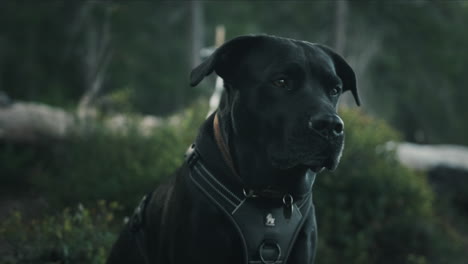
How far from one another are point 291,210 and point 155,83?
24.6 metres

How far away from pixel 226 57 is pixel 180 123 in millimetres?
5560

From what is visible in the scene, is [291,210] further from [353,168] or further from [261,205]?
[353,168]

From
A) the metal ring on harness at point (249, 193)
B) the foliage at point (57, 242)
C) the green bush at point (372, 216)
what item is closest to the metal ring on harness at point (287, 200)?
the metal ring on harness at point (249, 193)

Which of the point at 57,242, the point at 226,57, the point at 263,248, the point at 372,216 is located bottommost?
the point at 372,216

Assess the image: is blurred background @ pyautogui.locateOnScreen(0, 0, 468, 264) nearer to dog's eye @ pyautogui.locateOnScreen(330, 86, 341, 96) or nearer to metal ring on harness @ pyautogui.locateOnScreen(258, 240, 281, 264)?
metal ring on harness @ pyautogui.locateOnScreen(258, 240, 281, 264)

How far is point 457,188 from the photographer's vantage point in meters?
10.9

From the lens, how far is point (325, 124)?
2777 millimetres

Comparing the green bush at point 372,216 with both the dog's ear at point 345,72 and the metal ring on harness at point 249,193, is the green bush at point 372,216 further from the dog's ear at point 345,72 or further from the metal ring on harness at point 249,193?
the metal ring on harness at point 249,193

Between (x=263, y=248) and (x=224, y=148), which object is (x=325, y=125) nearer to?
(x=224, y=148)

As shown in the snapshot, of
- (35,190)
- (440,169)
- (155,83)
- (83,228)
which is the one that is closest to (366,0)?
(440,169)

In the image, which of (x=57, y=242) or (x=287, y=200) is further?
(x=57, y=242)

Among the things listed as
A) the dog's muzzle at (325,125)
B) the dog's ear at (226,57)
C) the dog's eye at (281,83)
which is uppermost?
the dog's ear at (226,57)

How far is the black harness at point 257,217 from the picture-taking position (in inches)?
116

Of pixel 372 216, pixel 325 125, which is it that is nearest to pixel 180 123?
Answer: pixel 372 216
